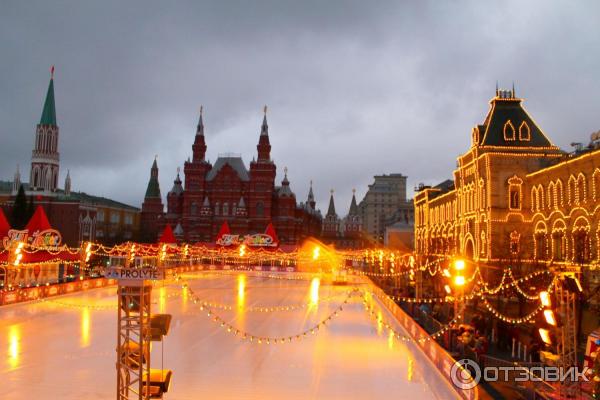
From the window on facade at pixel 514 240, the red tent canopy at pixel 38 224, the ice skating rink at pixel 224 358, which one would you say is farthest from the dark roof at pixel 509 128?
the red tent canopy at pixel 38 224

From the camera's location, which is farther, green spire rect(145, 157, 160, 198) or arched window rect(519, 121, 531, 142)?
green spire rect(145, 157, 160, 198)

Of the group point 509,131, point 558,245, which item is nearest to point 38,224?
point 558,245

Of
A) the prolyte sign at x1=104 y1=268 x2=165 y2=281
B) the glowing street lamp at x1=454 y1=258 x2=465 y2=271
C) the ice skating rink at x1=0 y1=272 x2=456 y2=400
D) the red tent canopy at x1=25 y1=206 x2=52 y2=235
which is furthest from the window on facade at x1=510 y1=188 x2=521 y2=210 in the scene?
the prolyte sign at x1=104 y1=268 x2=165 y2=281

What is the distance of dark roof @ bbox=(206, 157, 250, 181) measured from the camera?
6894 cm

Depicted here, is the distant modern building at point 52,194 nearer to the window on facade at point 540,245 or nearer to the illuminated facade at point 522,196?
the illuminated facade at point 522,196

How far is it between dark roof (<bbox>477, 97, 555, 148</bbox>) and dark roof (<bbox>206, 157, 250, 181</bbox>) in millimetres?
39676

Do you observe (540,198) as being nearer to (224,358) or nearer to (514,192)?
(514,192)

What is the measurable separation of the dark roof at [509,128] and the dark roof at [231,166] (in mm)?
39676

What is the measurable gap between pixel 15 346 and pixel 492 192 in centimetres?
2942

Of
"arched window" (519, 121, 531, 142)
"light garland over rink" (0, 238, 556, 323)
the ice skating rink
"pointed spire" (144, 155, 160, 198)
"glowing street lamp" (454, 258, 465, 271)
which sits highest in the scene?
"pointed spire" (144, 155, 160, 198)

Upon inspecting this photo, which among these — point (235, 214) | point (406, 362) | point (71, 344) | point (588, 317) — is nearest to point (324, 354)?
point (406, 362)

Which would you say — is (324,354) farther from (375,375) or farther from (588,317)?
(588,317)

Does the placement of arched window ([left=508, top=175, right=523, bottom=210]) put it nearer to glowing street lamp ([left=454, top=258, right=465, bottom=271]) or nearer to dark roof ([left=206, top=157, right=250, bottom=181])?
glowing street lamp ([left=454, top=258, right=465, bottom=271])

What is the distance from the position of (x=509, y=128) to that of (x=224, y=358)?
29.1 meters
